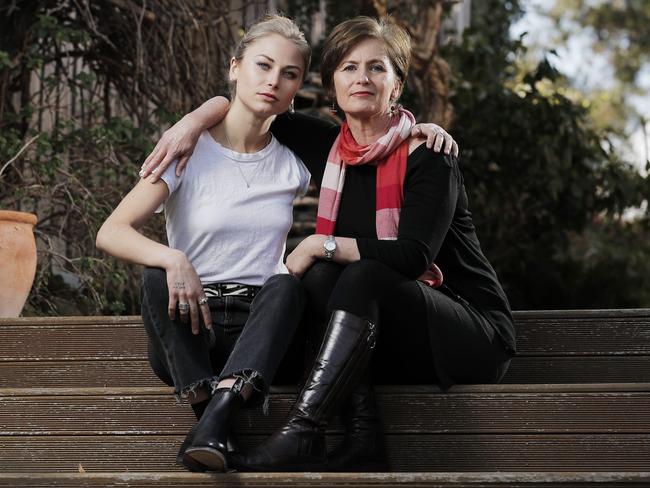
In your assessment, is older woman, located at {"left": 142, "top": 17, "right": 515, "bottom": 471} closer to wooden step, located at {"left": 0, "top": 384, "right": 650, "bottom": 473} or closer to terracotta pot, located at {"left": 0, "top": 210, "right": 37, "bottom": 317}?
wooden step, located at {"left": 0, "top": 384, "right": 650, "bottom": 473}

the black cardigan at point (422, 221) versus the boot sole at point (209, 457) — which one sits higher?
the black cardigan at point (422, 221)

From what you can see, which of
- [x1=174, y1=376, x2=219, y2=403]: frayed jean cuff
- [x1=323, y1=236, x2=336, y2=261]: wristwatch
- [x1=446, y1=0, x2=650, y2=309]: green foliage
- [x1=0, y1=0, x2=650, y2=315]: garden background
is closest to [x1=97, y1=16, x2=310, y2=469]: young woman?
[x1=174, y1=376, x2=219, y2=403]: frayed jean cuff

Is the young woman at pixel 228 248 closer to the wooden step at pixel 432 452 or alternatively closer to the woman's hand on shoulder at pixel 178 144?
the woman's hand on shoulder at pixel 178 144

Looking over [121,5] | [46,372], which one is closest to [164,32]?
[121,5]

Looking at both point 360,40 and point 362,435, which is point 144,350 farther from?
point 360,40

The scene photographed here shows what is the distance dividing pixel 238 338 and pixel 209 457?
35 cm

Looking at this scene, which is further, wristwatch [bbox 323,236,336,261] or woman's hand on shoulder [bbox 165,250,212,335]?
wristwatch [bbox 323,236,336,261]

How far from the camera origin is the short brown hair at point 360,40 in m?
2.56

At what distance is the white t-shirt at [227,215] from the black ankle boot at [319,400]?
0.37 meters

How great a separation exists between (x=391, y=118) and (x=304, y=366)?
25.4 inches

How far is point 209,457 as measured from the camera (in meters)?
2.07

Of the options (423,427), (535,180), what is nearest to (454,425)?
(423,427)

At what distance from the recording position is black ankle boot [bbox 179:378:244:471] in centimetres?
207

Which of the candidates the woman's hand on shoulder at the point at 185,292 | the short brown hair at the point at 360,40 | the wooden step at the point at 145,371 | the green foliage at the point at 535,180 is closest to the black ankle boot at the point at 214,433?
the woman's hand on shoulder at the point at 185,292
